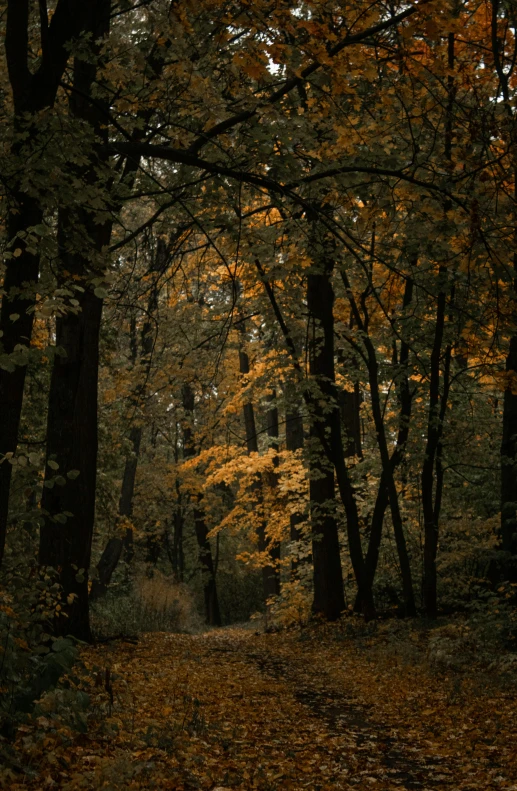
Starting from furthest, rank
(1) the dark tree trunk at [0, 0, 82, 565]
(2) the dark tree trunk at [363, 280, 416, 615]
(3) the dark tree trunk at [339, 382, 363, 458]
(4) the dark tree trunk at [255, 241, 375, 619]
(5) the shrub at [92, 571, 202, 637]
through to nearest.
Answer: (3) the dark tree trunk at [339, 382, 363, 458]
(5) the shrub at [92, 571, 202, 637]
(4) the dark tree trunk at [255, 241, 375, 619]
(2) the dark tree trunk at [363, 280, 416, 615]
(1) the dark tree trunk at [0, 0, 82, 565]

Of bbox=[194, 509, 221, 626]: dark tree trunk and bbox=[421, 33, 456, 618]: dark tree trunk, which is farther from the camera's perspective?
bbox=[194, 509, 221, 626]: dark tree trunk

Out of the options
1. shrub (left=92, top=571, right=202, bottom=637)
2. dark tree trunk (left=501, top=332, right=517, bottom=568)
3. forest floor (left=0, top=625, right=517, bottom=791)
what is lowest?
shrub (left=92, top=571, right=202, bottom=637)

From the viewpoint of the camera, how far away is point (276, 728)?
586cm

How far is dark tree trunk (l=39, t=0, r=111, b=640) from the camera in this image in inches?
295

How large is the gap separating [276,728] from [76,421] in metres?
4.51

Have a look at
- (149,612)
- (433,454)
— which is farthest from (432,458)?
(149,612)

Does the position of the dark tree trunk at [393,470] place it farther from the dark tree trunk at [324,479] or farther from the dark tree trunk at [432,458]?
the dark tree trunk at [324,479]

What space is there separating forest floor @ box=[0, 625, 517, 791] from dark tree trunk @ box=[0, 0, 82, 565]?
154 cm

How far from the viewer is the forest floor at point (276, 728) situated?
402cm

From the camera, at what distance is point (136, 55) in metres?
5.76

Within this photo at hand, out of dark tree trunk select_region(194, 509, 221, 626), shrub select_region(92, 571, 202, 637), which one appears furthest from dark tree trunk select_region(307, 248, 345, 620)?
dark tree trunk select_region(194, 509, 221, 626)

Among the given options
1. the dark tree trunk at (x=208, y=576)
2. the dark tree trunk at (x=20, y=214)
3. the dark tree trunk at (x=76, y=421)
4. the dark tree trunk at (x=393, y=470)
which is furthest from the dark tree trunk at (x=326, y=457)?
the dark tree trunk at (x=208, y=576)

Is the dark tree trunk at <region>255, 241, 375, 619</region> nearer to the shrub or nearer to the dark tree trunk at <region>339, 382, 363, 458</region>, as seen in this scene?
Answer: the dark tree trunk at <region>339, 382, 363, 458</region>

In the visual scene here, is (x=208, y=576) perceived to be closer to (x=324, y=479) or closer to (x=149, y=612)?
(x=149, y=612)
